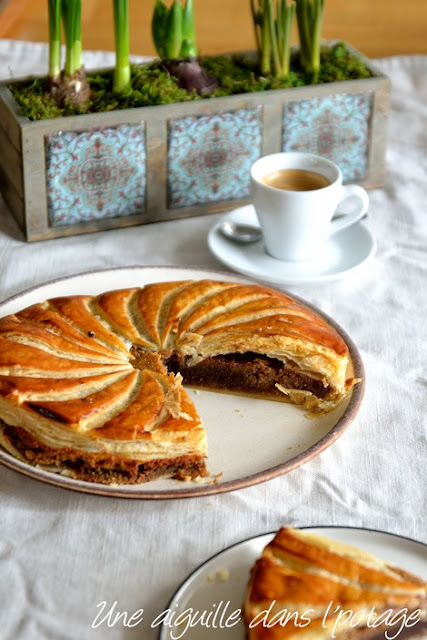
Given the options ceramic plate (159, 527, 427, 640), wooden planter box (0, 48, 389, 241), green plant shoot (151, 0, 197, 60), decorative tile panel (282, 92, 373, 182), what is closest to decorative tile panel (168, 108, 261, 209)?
wooden planter box (0, 48, 389, 241)

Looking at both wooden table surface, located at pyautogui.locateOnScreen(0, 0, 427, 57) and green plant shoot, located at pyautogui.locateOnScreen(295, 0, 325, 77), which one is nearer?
green plant shoot, located at pyautogui.locateOnScreen(295, 0, 325, 77)

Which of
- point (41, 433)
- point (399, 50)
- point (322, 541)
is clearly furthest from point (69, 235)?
point (399, 50)

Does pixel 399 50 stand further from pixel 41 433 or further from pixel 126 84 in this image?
pixel 41 433

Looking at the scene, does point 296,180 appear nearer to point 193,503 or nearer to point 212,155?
point 212,155

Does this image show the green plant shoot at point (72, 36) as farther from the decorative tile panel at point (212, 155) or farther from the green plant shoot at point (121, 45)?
the decorative tile panel at point (212, 155)

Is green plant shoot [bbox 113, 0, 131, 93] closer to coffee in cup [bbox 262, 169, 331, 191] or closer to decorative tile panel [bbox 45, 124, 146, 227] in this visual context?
decorative tile panel [bbox 45, 124, 146, 227]

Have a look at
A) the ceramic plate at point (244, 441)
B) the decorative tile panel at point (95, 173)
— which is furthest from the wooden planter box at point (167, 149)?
the ceramic plate at point (244, 441)
